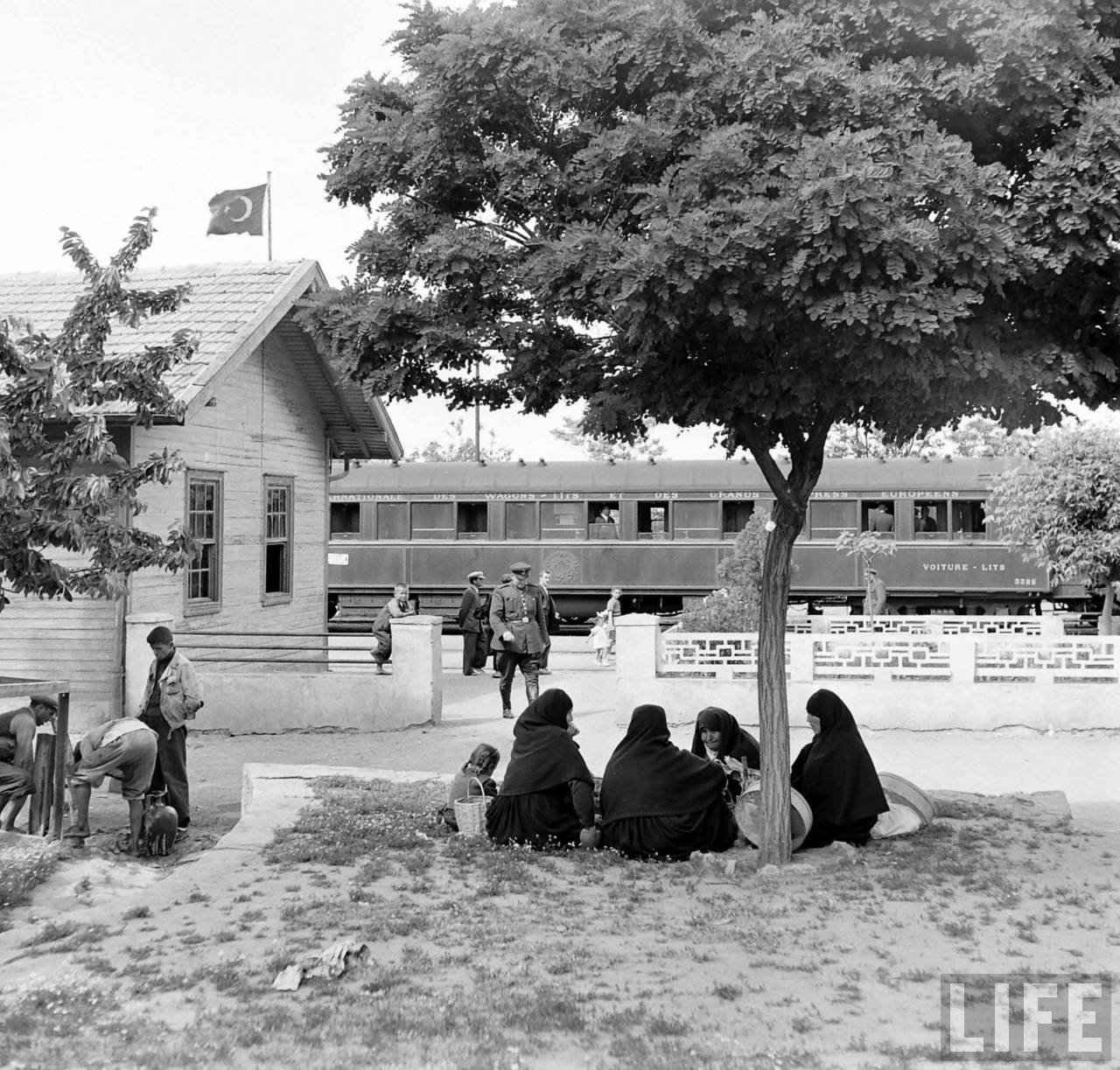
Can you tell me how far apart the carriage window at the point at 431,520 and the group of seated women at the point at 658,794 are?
18600mm

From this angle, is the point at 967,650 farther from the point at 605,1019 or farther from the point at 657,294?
the point at 605,1019

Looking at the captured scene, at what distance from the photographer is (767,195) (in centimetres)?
631

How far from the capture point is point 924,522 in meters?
25.0

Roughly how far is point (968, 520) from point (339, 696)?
50.7 ft

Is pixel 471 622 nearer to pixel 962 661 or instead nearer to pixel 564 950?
pixel 962 661

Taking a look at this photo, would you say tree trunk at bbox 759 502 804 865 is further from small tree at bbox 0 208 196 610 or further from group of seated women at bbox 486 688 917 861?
small tree at bbox 0 208 196 610

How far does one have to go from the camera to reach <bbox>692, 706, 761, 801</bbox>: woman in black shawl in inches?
344

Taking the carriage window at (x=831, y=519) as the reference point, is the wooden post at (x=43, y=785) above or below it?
below

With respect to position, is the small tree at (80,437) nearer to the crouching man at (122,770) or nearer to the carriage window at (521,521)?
the crouching man at (122,770)

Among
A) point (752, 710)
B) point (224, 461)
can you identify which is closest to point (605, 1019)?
point (752, 710)

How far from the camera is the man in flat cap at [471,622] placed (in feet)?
57.6

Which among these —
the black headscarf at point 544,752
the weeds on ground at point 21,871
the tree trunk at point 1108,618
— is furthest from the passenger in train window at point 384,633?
the tree trunk at point 1108,618

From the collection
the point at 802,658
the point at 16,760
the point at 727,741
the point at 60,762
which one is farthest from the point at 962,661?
the point at 16,760

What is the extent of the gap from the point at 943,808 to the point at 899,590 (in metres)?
16.3
